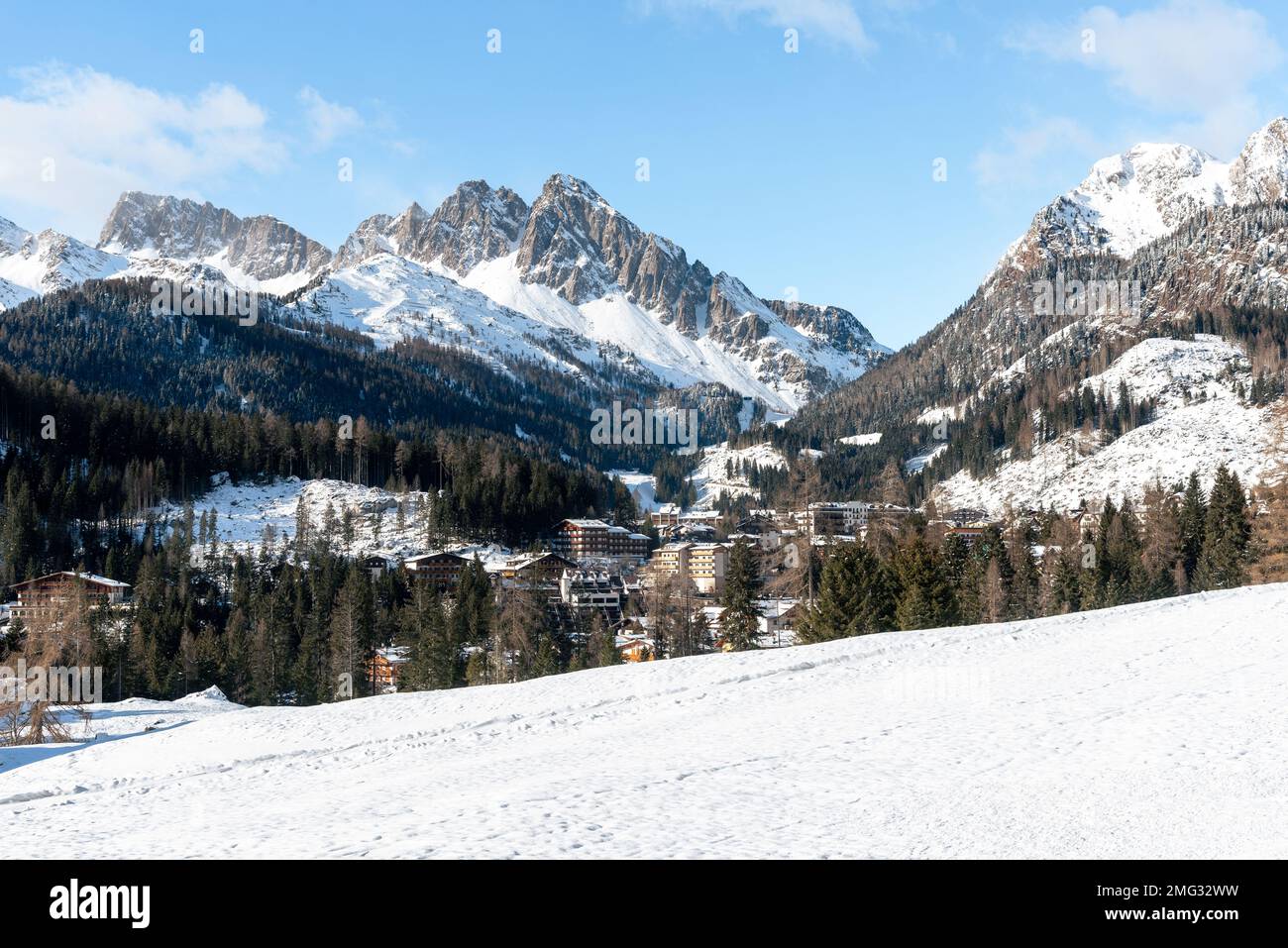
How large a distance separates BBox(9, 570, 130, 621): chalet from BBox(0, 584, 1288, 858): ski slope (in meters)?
61.6

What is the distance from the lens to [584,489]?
152 metres

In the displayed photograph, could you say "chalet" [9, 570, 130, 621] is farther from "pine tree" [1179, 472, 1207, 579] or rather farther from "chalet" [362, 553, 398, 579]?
"pine tree" [1179, 472, 1207, 579]

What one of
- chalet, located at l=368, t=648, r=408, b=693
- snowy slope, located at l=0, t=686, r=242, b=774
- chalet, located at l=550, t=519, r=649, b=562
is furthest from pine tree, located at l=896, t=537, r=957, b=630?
chalet, located at l=550, t=519, r=649, b=562

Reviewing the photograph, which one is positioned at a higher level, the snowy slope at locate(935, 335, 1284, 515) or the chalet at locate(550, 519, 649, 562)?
the snowy slope at locate(935, 335, 1284, 515)

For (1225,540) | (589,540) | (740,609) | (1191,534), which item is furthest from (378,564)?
(1225,540)

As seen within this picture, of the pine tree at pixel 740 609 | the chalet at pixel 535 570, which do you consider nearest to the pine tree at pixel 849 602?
the pine tree at pixel 740 609

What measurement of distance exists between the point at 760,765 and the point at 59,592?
9227 cm

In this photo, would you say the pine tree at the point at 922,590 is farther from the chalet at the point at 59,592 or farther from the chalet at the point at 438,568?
the chalet at the point at 59,592

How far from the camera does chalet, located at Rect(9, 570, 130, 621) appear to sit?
270 ft

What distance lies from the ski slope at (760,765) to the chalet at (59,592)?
6156 cm

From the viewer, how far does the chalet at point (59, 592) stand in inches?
3246

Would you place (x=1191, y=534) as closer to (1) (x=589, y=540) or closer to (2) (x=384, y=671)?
(2) (x=384, y=671)
